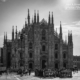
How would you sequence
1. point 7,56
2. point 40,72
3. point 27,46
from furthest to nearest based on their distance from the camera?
point 7,56, point 27,46, point 40,72

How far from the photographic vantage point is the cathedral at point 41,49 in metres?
66.1

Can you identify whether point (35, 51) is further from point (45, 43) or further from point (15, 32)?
point (15, 32)

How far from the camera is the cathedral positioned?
217 feet

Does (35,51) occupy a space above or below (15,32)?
below

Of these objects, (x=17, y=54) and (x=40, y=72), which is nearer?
(x=40, y=72)

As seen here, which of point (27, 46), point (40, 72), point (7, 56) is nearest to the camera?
point (40, 72)

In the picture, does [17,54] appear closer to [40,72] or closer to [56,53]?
[56,53]

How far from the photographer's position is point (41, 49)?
6719cm

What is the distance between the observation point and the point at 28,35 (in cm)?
6675

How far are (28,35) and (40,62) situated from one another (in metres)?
8.84

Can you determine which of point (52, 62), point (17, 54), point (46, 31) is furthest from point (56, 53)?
point (17, 54)

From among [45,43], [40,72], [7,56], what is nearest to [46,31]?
[45,43]

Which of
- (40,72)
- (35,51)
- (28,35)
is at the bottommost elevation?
(40,72)

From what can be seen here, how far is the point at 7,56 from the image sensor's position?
73.3 meters
